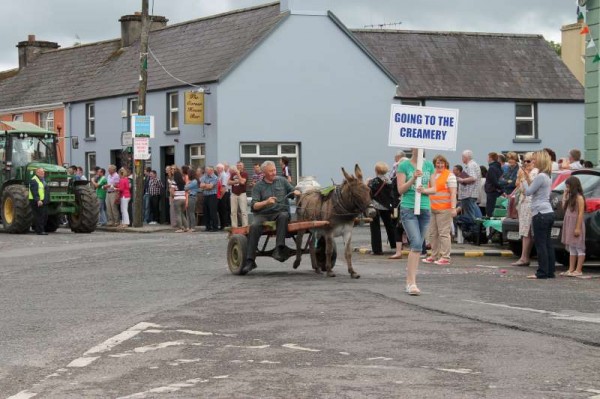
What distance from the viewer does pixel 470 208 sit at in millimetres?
26266

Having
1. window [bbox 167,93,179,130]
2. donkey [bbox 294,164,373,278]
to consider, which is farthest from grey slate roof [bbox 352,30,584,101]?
donkey [bbox 294,164,373,278]

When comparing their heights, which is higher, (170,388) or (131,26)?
(131,26)

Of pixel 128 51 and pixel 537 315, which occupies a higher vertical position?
pixel 128 51

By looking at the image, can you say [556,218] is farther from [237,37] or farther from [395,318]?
[237,37]

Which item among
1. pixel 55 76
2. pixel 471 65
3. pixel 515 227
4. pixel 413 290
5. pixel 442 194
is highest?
pixel 55 76

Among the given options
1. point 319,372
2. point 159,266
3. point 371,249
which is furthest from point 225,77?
point 319,372

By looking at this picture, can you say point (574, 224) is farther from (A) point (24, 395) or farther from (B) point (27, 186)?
(B) point (27, 186)

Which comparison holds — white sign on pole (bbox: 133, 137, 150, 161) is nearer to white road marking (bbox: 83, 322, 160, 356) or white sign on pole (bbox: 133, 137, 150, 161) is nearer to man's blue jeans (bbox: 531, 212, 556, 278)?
man's blue jeans (bbox: 531, 212, 556, 278)

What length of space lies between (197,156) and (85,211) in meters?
9.33

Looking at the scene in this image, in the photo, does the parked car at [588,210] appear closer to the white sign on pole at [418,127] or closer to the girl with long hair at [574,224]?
the girl with long hair at [574,224]

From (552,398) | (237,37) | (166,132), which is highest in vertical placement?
(237,37)

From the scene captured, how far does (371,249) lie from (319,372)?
15.4m

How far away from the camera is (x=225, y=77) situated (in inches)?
1645

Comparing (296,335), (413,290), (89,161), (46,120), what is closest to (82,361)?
(296,335)
